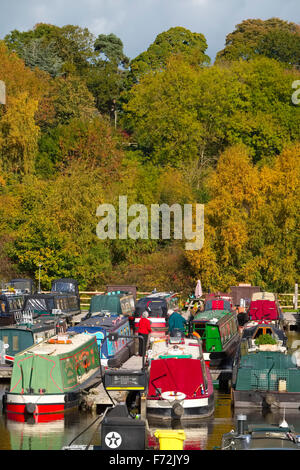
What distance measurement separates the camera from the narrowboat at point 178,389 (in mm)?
22484

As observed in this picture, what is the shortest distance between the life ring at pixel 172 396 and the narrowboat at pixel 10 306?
16.2m

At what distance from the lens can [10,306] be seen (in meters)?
39.2

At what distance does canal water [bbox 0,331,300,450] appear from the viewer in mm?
20828

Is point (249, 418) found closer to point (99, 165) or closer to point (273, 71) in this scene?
point (99, 165)

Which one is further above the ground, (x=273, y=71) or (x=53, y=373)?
(x=273, y=71)

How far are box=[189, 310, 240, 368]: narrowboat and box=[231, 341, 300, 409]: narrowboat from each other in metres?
4.40

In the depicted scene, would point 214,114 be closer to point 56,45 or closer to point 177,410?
point 56,45

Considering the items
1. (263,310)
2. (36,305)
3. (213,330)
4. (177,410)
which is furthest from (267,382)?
(36,305)

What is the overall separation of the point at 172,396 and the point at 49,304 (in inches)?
692

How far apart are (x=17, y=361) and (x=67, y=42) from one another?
68.6 metres

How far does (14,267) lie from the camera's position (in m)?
51.5

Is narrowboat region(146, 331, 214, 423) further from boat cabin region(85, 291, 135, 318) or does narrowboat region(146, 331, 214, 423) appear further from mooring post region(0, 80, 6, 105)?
mooring post region(0, 80, 6, 105)

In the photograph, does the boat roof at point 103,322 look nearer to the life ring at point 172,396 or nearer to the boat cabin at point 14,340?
the boat cabin at point 14,340
